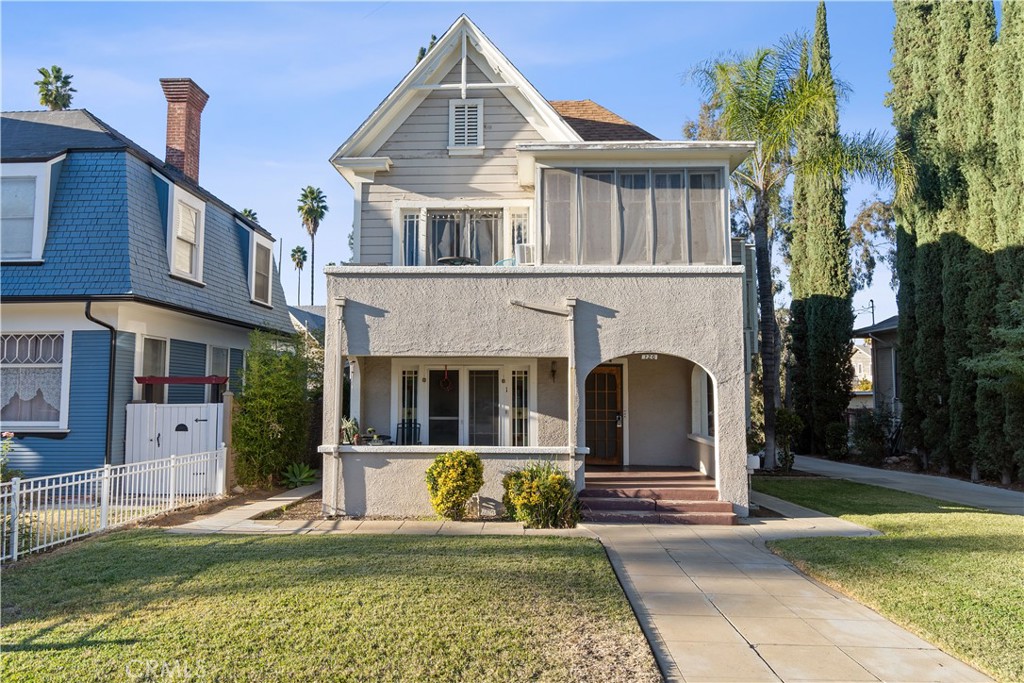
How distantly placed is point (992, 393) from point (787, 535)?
10.6 metres

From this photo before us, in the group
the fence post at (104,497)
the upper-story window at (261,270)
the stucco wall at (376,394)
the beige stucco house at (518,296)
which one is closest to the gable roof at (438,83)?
the beige stucco house at (518,296)

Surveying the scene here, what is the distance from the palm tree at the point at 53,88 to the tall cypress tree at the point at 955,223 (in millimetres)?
35112

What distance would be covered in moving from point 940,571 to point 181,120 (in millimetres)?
18930

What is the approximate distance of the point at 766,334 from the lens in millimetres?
17859

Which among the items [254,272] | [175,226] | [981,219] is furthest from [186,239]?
[981,219]

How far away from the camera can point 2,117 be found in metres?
14.9

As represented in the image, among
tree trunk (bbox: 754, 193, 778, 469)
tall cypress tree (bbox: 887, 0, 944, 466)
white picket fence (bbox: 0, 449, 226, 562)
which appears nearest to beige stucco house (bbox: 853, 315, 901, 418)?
tall cypress tree (bbox: 887, 0, 944, 466)

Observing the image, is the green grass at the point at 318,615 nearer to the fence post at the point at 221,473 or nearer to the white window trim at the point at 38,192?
the fence post at the point at 221,473

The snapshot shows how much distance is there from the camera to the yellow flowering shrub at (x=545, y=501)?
1010 cm

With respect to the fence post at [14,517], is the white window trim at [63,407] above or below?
above

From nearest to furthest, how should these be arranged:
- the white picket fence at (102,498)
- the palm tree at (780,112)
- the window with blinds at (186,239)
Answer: the white picket fence at (102,498)
the window with blinds at (186,239)
the palm tree at (780,112)

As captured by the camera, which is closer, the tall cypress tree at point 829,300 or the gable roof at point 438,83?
the gable roof at point 438,83

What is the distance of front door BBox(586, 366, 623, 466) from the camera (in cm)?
1378

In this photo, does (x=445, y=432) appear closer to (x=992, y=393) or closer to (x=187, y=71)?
(x=187, y=71)
